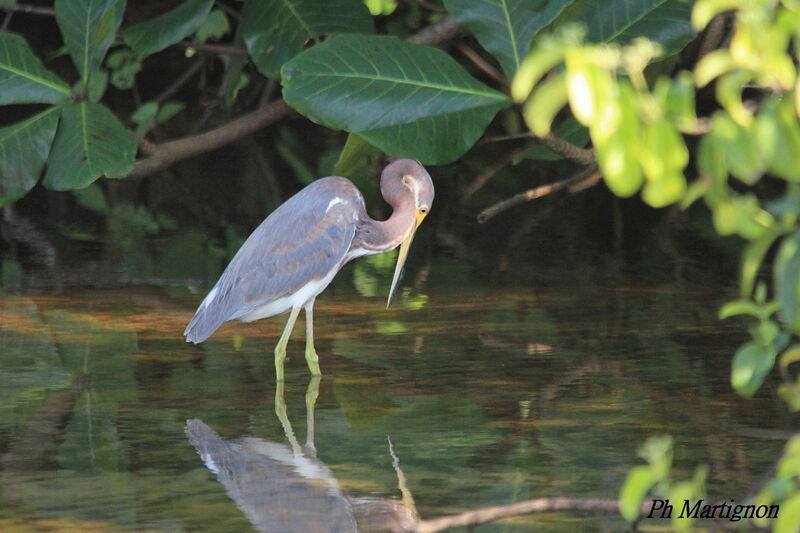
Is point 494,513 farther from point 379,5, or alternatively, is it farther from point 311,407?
point 379,5

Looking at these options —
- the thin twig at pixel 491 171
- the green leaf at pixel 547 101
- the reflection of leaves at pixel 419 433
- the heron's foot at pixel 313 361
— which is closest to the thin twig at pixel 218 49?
the thin twig at pixel 491 171

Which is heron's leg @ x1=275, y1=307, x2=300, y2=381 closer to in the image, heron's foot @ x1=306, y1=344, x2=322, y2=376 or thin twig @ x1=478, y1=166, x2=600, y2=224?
heron's foot @ x1=306, y1=344, x2=322, y2=376

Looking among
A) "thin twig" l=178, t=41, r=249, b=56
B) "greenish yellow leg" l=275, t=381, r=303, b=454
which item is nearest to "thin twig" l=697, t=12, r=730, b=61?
"thin twig" l=178, t=41, r=249, b=56

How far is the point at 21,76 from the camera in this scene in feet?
17.6

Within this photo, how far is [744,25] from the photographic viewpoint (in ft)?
5.24

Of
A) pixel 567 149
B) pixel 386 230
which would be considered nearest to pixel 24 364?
pixel 386 230

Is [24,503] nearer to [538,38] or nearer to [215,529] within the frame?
[215,529]

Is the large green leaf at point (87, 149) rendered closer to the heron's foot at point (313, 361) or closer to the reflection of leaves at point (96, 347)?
the reflection of leaves at point (96, 347)

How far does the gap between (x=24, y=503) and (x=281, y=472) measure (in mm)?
686

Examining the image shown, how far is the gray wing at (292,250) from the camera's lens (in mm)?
4859

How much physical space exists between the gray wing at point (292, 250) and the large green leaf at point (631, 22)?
1.12 m

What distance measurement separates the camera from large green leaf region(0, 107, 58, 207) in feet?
17.5

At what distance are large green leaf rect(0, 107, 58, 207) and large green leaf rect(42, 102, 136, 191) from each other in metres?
0.05

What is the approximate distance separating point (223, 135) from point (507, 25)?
91.1 inches
